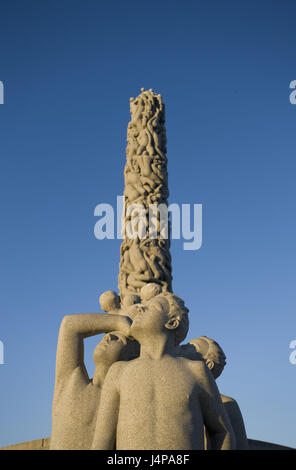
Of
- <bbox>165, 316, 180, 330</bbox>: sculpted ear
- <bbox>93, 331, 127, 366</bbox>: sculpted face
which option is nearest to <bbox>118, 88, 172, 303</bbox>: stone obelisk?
<bbox>93, 331, 127, 366</bbox>: sculpted face

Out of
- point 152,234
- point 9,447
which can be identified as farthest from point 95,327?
point 9,447

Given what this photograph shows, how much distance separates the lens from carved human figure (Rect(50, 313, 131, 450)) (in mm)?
4211

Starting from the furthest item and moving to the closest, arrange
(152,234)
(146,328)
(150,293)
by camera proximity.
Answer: (152,234)
(150,293)
(146,328)

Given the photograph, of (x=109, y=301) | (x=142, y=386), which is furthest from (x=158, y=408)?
(x=109, y=301)

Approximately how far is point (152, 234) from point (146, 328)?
5.67 m

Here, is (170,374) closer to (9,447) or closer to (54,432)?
(54,432)

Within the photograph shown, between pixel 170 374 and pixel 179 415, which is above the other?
pixel 170 374

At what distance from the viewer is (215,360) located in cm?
468

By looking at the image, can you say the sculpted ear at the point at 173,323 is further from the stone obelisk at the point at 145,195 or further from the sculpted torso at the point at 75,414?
the stone obelisk at the point at 145,195

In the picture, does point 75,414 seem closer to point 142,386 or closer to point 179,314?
point 142,386

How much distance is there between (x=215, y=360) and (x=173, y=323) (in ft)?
3.65

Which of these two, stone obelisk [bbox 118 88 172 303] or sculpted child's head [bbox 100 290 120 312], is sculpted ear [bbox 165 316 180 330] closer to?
sculpted child's head [bbox 100 290 120 312]

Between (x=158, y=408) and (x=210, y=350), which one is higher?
(x=210, y=350)

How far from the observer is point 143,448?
3.42m
